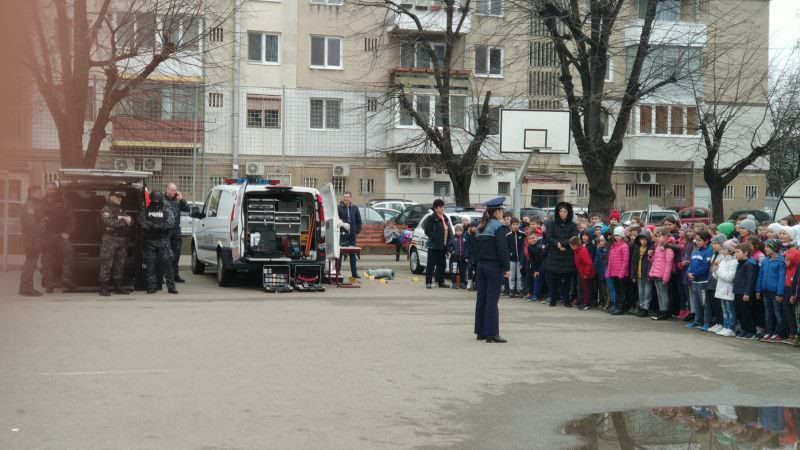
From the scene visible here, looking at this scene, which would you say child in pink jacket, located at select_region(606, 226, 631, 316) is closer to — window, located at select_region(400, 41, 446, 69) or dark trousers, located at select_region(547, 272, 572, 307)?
dark trousers, located at select_region(547, 272, 572, 307)

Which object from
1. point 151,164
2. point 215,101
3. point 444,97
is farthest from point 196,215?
point 215,101

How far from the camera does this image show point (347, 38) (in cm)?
4531

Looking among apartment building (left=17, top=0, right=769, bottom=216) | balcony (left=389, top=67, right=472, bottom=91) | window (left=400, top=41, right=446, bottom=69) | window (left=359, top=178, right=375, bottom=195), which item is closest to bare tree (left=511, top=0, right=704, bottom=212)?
apartment building (left=17, top=0, right=769, bottom=216)

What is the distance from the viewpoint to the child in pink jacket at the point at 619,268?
17.2m

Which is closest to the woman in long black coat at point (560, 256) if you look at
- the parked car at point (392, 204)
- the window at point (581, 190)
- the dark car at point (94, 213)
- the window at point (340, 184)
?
the dark car at point (94, 213)

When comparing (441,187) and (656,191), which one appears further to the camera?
(656,191)

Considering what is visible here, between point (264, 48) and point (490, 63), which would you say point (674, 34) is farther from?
point (264, 48)

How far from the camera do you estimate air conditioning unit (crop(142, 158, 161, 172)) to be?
119 ft

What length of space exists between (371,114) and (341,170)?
3.18 m

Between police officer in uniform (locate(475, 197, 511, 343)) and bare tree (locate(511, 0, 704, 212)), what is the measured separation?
53.2 feet

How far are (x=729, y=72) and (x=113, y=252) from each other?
35.6 metres

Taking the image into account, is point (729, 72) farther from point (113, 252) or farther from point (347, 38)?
point (113, 252)

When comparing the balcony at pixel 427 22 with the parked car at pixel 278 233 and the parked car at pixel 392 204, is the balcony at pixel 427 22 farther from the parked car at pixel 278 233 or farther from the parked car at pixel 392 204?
the parked car at pixel 278 233

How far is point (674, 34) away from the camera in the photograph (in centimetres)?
4141
